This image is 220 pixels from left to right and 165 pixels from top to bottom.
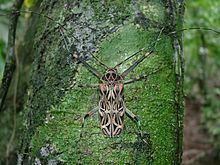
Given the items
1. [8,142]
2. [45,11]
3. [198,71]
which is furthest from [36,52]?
[198,71]

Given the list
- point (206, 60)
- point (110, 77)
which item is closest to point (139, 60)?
point (110, 77)

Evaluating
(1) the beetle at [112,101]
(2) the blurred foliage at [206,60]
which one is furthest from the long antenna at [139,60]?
(2) the blurred foliage at [206,60]

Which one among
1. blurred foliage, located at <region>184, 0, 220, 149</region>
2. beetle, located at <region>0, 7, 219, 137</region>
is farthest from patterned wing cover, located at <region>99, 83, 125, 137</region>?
blurred foliage, located at <region>184, 0, 220, 149</region>

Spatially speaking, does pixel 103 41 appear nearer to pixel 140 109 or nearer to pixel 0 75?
pixel 140 109

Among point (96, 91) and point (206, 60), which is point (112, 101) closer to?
point (96, 91)

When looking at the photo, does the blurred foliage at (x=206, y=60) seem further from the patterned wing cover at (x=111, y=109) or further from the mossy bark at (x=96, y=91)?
the patterned wing cover at (x=111, y=109)

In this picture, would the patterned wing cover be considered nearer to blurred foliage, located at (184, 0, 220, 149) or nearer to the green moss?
the green moss
